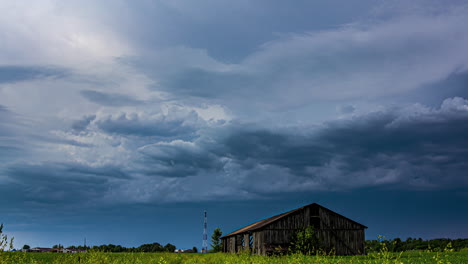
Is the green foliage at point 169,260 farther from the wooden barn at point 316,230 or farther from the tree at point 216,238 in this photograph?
the tree at point 216,238

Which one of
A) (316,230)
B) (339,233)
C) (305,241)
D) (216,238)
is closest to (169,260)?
(305,241)

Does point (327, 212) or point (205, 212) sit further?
point (205, 212)

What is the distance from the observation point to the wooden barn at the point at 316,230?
48.1 meters

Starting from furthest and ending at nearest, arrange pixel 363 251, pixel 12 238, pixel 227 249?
pixel 227 249
pixel 363 251
pixel 12 238

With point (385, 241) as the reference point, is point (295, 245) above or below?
below

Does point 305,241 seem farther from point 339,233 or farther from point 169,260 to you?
point 169,260

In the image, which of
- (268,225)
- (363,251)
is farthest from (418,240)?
(268,225)

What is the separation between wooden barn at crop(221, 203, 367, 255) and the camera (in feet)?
158

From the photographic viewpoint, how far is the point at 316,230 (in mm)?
49219

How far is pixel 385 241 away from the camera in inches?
411

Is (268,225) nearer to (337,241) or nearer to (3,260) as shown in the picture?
(337,241)

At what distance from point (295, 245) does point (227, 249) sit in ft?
83.1

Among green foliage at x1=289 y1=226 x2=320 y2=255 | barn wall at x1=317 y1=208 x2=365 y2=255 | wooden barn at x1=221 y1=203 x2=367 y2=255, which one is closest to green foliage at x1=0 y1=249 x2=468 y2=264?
wooden barn at x1=221 y1=203 x2=367 y2=255

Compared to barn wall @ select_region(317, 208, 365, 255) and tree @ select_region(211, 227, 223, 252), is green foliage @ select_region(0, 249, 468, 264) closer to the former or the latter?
barn wall @ select_region(317, 208, 365, 255)
